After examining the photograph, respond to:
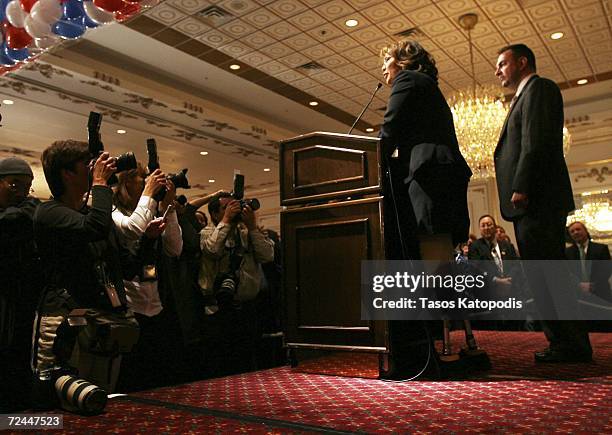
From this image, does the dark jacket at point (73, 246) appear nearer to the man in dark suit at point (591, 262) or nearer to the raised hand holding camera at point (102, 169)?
the raised hand holding camera at point (102, 169)

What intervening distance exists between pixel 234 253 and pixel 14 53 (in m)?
1.60

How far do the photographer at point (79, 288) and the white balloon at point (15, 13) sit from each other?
1497 millimetres

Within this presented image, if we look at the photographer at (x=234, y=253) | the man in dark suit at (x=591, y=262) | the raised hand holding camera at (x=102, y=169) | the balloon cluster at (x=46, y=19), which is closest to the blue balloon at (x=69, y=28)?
the balloon cluster at (x=46, y=19)

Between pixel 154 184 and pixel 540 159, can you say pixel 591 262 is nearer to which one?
pixel 540 159

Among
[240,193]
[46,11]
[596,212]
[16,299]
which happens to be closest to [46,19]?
[46,11]

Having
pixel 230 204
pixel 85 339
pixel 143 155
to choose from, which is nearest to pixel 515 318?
pixel 230 204

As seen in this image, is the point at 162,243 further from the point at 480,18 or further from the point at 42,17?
the point at 480,18

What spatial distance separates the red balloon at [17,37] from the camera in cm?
264

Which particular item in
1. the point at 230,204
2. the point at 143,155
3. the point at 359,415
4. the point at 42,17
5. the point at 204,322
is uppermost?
the point at 143,155

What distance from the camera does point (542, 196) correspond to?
211 centimetres

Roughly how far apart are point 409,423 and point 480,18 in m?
5.22

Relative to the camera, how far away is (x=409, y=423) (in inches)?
45.5

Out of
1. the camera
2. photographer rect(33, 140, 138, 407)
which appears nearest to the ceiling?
the camera

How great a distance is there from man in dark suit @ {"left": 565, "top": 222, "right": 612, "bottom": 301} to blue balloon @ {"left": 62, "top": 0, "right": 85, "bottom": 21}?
13.0 feet
